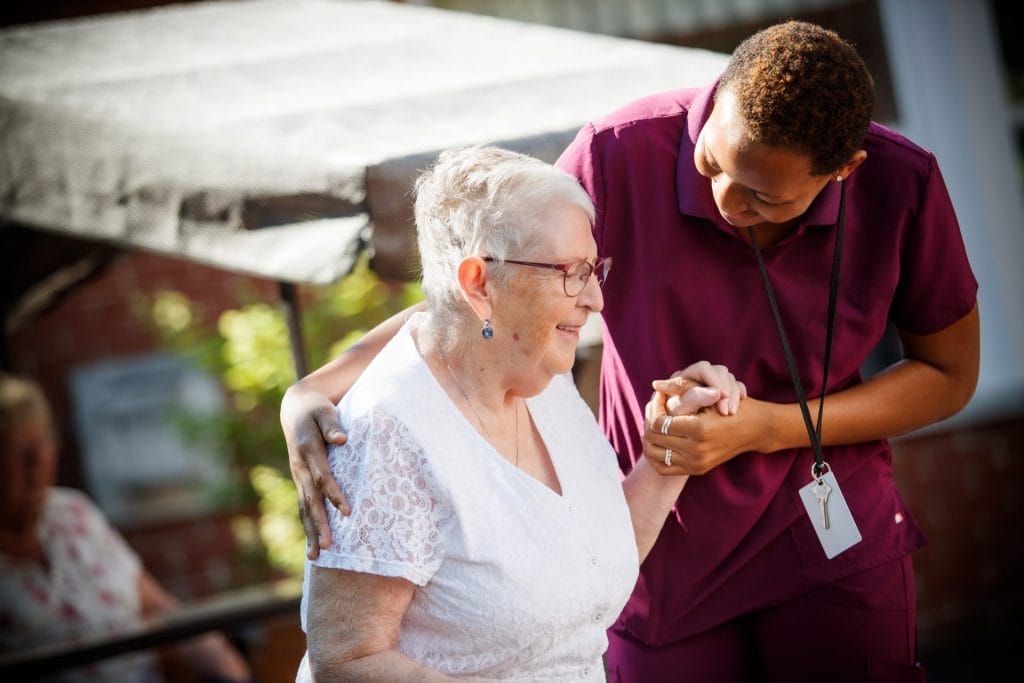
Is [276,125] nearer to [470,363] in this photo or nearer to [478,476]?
[470,363]

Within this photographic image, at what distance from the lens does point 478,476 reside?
1.86m

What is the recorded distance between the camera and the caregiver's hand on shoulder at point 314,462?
1.76m

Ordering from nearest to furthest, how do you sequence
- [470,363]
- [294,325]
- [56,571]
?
[470,363], [294,325], [56,571]

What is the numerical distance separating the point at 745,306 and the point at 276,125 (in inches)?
50.9

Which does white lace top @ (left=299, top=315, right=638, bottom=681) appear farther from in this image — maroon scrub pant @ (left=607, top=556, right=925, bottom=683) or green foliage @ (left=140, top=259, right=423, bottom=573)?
green foliage @ (left=140, top=259, right=423, bottom=573)

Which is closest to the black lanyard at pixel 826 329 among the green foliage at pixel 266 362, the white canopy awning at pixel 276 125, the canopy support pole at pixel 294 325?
the white canopy awning at pixel 276 125

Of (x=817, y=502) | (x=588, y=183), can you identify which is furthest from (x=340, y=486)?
(x=817, y=502)

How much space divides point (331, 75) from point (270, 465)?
2634 millimetres

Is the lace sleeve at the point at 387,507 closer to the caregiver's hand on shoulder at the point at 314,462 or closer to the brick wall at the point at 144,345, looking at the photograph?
the caregiver's hand on shoulder at the point at 314,462

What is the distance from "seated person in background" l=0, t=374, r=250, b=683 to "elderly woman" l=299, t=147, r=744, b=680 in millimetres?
2395

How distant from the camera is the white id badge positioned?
2.12 metres

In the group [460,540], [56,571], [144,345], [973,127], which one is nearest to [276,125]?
[460,540]

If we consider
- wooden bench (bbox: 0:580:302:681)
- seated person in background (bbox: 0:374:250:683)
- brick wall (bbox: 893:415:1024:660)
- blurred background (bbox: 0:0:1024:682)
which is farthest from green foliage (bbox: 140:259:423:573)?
brick wall (bbox: 893:415:1024:660)

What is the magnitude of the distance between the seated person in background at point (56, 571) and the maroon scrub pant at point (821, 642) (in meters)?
2.37
